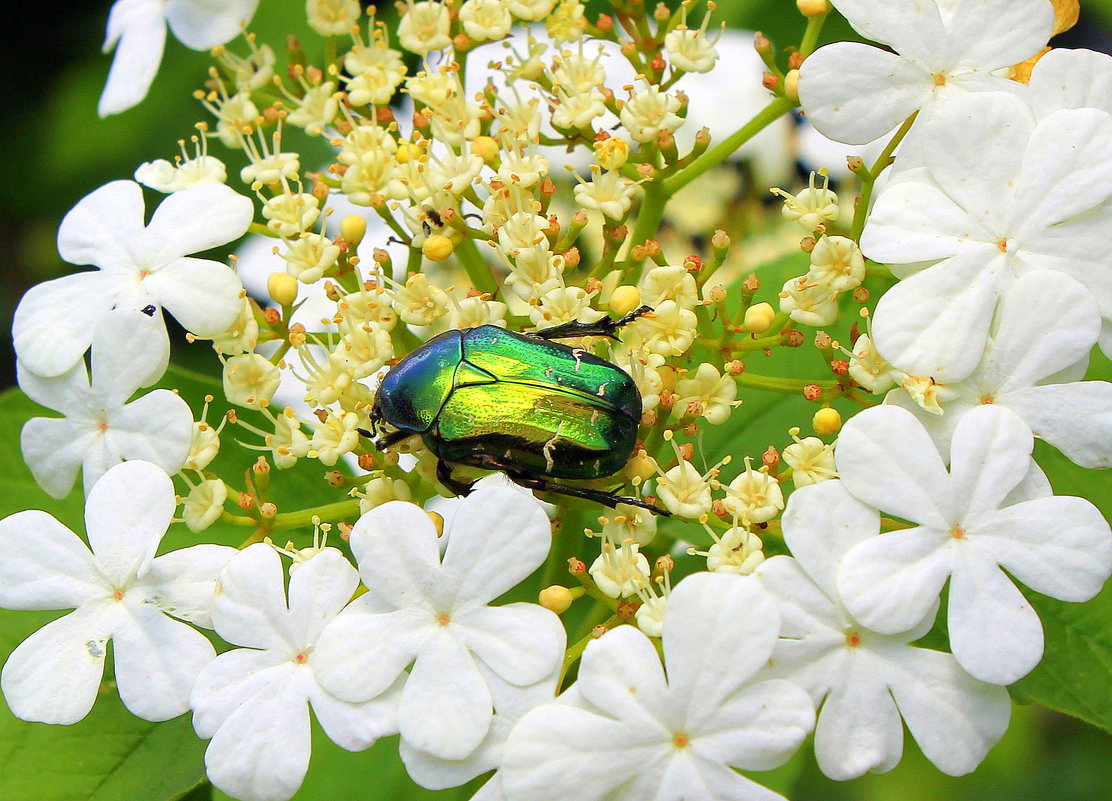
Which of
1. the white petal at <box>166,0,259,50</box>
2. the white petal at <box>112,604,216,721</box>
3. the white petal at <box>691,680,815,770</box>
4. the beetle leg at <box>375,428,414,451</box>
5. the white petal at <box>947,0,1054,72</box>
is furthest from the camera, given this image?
the white petal at <box>166,0,259,50</box>

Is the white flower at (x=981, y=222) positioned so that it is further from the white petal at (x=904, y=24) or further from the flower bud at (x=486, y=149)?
the flower bud at (x=486, y=149)

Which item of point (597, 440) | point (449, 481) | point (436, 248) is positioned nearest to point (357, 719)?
point (449, 481)

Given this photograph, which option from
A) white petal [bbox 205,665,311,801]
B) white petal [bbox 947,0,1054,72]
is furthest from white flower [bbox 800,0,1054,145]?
white petal [bbox 205,665,311,801]

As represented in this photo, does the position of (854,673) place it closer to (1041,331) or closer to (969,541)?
(969,541)

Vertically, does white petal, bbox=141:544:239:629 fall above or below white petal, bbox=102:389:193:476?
below

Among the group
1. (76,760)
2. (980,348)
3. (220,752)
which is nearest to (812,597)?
(980,348)

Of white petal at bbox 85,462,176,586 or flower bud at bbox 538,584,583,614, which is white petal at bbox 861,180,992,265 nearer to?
flower bud at bbox 538,584,583,614

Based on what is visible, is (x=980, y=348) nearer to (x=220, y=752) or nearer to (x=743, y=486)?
(x=743, y=486)

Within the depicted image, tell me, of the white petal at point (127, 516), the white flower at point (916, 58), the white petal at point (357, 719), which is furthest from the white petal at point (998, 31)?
the white petal at point (127, 516)
